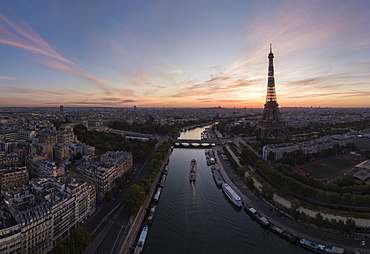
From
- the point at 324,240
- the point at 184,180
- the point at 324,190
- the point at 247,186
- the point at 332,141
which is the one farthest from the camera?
the point at 332,141

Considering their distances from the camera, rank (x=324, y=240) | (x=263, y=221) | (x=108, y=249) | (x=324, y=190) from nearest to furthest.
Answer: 1. (x=108, y=249)
2. (x=324, y=240)
3. (x=263, y=221)
4. (x=324, y=190)

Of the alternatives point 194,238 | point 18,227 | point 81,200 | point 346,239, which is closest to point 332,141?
point 346,239

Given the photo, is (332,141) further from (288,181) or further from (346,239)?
(346,239)

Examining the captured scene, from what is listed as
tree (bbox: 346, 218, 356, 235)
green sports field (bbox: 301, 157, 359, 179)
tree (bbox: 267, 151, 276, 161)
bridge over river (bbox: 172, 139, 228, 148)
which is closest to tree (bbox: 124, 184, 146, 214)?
tree (bbox: 346, 218, 356, 235)

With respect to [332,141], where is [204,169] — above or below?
below

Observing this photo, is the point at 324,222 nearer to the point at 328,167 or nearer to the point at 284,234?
the point at 284,234

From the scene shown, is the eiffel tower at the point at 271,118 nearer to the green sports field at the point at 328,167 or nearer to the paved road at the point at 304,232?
the green sports field at the point at 328,167
